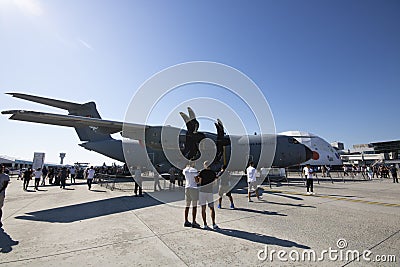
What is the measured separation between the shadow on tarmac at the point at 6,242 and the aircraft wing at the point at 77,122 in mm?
5375

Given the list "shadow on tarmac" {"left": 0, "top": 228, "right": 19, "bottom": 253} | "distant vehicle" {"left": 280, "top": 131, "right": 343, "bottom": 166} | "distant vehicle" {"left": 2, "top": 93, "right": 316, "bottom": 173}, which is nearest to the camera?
"shadow on tarmac" {"left": 0, "top": 228, "right": 19, "bottom": 253}

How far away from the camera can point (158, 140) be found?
13.3m

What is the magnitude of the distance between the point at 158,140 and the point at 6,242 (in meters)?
9.24

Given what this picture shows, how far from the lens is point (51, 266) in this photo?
324 cm

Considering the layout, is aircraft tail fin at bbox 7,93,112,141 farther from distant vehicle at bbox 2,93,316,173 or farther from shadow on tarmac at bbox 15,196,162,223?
shadow on tarmac at bbox 15,196,162,223

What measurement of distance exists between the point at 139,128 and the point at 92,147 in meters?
10.0

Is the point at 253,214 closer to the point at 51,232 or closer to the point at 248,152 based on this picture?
the point at 51,232

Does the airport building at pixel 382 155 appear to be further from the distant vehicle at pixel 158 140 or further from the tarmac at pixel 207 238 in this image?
the tarmac at pixel 207 238

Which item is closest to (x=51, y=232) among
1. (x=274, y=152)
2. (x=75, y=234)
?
(x=75, y=234)

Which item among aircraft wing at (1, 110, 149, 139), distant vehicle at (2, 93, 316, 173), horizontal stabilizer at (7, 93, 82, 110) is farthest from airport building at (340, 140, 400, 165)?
horizontal stabilizer at (7, 93, 82, 110)

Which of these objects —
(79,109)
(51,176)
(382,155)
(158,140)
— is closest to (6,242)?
(158,140)

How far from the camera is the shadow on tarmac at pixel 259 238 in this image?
4.00m

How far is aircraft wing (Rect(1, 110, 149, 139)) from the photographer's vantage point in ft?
28.6

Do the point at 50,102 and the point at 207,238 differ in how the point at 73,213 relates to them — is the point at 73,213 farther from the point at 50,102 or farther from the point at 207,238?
the point at 50,102
